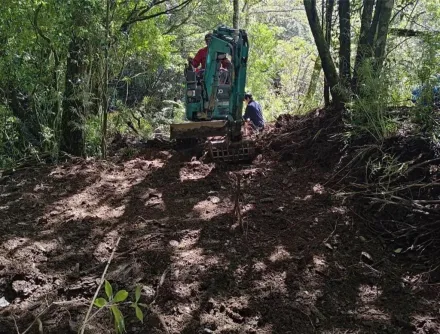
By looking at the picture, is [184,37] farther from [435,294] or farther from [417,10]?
[435,294]

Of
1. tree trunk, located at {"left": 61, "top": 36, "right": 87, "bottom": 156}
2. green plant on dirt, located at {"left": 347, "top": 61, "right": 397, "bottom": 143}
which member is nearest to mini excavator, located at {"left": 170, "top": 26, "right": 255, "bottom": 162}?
tree trunk, located at {"left": 61, "top": 36, "right": 87, "bottom": 156}

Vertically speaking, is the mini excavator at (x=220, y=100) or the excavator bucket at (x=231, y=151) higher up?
the mini excavator at (x=220, y=100)

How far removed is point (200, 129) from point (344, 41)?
2429 millimetres

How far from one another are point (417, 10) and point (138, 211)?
283 inches

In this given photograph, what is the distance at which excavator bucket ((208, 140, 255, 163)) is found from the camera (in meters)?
6.41

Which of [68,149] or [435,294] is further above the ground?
[68,149]

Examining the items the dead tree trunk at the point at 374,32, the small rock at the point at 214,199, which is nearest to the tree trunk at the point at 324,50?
the dead tree trunk at the point at 374,32

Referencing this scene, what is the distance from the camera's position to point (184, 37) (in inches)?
743

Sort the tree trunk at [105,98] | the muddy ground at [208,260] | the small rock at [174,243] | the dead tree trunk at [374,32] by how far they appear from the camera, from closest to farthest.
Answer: the muddy ground at [208,260] < the small rock at [174,243] < the dead tree trunk at [374,32] < the tree trunk at [105,98]

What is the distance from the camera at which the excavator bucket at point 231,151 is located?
252 inches

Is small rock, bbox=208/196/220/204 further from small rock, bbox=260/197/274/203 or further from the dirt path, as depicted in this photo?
small rock, bbox=260/197/274/203

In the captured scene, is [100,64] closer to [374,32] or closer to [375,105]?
[374,32]

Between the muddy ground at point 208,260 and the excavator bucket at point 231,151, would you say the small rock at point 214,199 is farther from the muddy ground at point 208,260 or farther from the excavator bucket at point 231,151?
the excavator bucket at point 231,151

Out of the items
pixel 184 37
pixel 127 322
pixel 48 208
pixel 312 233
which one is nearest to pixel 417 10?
pixel 312 233
